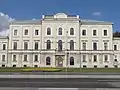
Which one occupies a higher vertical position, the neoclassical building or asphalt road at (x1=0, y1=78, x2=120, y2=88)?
the neoclassical building

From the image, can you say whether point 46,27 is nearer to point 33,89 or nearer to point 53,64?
point 53,64

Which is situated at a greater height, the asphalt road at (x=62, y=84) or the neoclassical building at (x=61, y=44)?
the neoclassical building at (x=61, y=44)

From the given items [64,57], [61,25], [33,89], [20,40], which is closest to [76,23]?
[61,25]

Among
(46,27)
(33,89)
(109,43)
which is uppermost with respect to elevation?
(46,27)

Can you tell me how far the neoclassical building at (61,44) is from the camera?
2968 inches

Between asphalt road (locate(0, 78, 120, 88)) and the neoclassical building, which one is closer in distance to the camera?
asphalt road (locate(0, 78, 120, 88))

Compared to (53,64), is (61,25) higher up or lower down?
higher up

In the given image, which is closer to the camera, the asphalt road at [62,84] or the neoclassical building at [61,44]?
the asphalt road at [62,84]

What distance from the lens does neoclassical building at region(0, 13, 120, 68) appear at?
247 feet

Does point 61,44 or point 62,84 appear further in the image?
point 61,44

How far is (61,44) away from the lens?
250 feet

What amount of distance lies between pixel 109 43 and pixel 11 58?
2981 centimetres

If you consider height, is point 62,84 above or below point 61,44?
below

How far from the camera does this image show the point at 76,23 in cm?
7631
